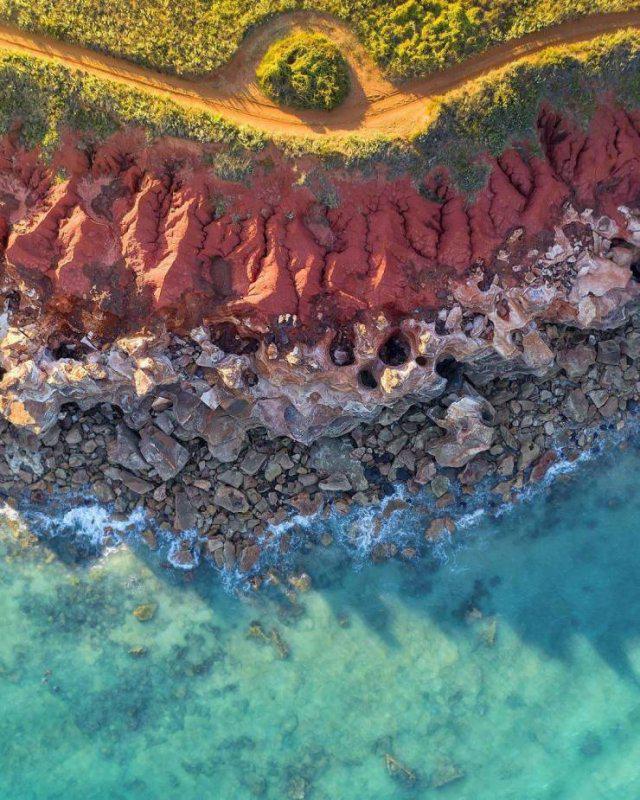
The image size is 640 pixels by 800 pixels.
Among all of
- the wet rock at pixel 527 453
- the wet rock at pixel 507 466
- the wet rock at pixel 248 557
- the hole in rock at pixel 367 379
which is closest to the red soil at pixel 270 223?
the hole in rock at pixel 367 379

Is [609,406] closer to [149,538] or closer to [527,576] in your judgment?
[527,576]

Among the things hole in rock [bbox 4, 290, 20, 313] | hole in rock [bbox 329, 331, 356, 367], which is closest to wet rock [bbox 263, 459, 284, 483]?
hole in rock [bbox 329, 331, 356, 367]

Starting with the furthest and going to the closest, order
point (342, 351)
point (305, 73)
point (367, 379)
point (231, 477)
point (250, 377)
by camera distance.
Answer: point (231, 477) → point (367, 379) → point (250, 377) → point (342, 351) → point (305, 73)

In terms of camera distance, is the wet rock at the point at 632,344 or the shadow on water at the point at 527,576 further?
the shadow on water at the point at 527,576

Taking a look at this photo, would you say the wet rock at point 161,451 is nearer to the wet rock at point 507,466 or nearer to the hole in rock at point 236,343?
the hole in rock at point 236,343

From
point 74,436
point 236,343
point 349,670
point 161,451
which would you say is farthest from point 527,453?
point 74,436

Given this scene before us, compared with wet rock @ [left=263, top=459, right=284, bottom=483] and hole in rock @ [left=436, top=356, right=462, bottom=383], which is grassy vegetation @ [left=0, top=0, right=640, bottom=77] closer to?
hole in rock @ [left=436, top=356, right=462, bottom=383]
